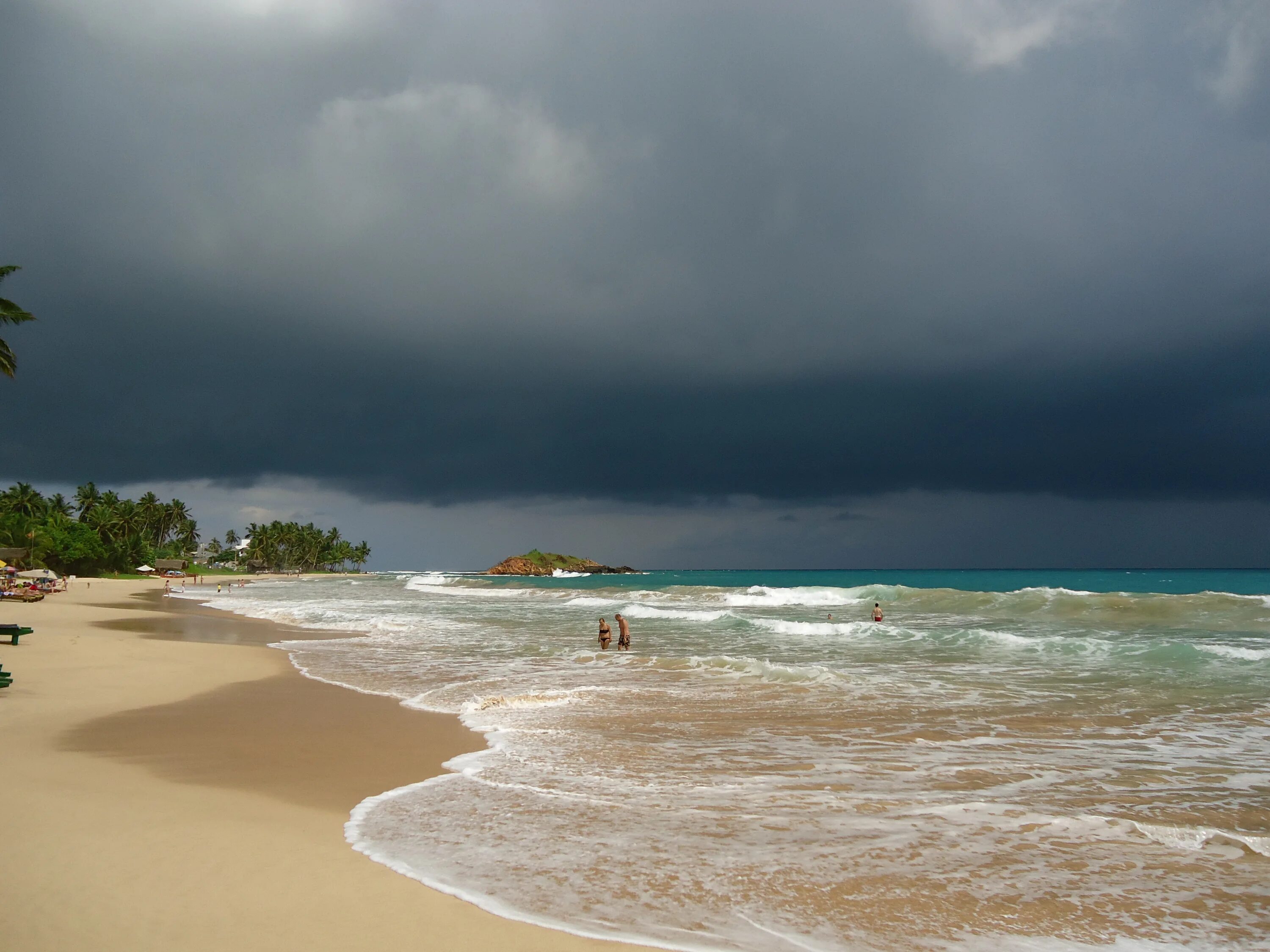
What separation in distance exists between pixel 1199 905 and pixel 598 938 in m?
4.44

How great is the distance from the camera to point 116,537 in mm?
118938

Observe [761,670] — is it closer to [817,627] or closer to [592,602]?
[817,627]

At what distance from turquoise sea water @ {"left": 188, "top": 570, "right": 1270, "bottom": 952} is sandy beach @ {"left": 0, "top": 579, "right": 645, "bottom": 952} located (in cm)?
52

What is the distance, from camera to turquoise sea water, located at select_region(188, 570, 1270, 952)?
5.16 m

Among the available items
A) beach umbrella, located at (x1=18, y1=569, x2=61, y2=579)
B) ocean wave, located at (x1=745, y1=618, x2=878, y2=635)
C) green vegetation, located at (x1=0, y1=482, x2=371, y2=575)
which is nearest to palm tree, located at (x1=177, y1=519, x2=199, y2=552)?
green vegetation, located at (x1=0, y1=482, x2=371, y2=575)

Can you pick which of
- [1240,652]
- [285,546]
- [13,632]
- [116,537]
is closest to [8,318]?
[13,632]

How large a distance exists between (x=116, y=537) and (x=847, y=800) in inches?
5513

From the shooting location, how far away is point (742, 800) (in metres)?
7.76

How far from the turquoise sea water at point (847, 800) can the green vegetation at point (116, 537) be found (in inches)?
3475

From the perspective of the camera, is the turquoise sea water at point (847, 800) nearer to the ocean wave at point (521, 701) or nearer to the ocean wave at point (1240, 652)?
the ocean wave at point (521, 701)

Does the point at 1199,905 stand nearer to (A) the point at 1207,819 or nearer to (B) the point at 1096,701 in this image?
(A) the point at 1207,819

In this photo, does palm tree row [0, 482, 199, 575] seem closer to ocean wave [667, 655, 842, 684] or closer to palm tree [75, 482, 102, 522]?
palm tree [75, 482, 102, 522]

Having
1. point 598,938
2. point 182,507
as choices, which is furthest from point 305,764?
point 182,507

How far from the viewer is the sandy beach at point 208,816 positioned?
4.58 metres
